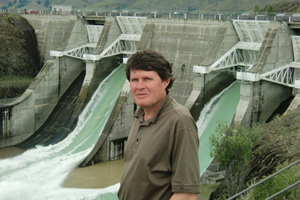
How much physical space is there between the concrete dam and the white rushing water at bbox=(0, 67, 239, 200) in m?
0.69

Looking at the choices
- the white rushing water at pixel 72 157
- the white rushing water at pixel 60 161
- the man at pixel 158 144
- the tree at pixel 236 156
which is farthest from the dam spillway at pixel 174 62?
the man at pixel 158 144

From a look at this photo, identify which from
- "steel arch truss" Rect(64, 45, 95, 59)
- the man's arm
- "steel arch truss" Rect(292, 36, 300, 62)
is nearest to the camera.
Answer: the man's arm

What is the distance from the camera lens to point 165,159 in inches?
113

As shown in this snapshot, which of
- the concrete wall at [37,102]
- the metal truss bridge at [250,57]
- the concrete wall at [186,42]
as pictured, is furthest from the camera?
the concrete wall at [37,102]

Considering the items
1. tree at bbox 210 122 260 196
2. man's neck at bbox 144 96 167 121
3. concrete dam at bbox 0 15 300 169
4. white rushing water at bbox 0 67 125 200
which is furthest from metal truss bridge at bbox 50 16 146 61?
man's neck at bbox 144 96 167 121

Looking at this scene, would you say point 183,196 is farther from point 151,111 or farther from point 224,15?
point 224,15

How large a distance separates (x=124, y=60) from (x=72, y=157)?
731 cm

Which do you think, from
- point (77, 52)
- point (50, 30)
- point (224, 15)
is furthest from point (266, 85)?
point (50, 30)

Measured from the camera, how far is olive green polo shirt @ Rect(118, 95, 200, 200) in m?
2.77

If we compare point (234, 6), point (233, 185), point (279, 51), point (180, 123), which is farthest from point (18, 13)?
point (234, 6)

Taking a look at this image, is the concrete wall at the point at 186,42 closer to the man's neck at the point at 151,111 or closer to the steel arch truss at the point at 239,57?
the steel arch truss at the point at 239,57

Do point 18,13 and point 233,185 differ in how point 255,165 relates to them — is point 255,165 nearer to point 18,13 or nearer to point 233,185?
point 233,185

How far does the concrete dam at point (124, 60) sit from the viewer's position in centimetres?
1795

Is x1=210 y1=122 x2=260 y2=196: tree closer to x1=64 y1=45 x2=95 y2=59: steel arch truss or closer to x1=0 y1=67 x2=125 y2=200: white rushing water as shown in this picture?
x1=0 y1=67 x2=125 y2=200: white rushing water
